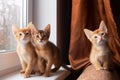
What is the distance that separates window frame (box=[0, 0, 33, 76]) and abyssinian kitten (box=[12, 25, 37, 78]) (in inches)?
4.2

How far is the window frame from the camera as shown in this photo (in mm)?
1128

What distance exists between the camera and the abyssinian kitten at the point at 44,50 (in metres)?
1.04

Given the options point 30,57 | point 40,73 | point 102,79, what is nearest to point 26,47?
point 30,57

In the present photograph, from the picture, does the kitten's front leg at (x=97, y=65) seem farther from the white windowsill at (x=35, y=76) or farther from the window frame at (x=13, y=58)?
the window frame at (x=13, y=58)

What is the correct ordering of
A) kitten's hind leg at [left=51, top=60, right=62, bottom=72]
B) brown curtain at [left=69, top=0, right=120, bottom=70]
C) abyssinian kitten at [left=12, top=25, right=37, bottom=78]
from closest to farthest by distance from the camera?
abyssinian kitten at [left=12, top=25, right=37, bottom=78], kitten's hind leg at [left=51, top=60, right=62, bottom=72], brown curtain at [left=69, top=0, right=120, bottom=70]

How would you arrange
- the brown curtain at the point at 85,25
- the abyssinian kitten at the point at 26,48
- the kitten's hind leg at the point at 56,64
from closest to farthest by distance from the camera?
the abyssinian kitten at the point at 26,48
the kitten's hind leg at the point at 56,64
the brown curtain at the point at 85,25

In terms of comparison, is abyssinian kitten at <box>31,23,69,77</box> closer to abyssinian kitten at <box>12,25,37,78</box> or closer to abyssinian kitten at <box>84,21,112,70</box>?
abyssinian kitten at <box>12,25,37,78</box>

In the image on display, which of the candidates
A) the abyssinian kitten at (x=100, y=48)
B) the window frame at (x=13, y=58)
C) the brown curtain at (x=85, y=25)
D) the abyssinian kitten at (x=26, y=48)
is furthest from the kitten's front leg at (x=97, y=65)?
the window frame at (x=13, y=58)

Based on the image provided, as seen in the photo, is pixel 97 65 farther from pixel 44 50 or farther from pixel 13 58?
pixel 13 58

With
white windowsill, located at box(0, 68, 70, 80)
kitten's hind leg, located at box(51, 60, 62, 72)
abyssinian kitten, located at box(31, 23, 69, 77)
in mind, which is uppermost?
abyssinian kitten, located at box(31, 23, 69, 77)

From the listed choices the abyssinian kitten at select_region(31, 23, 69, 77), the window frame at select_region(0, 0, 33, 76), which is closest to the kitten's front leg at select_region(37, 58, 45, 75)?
the abyssinian kitten at select_region(31, 23, 69, 77)

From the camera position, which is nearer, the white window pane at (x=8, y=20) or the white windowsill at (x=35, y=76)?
the white windowsill at (x=35, y=76)

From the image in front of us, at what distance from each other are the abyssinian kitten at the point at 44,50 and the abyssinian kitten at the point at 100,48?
0.64ft

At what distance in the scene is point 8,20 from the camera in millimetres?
1244
